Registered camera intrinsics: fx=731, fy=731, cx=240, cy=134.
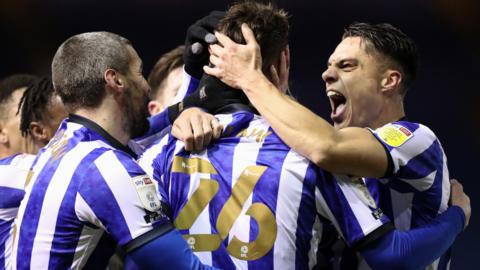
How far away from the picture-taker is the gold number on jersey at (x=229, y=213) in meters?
2.26

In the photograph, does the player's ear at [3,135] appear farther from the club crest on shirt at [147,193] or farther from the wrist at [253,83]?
the wrist at [253,83]

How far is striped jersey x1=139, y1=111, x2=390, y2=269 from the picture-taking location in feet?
7.38

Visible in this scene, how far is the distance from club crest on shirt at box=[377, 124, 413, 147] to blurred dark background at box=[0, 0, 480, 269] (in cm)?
345

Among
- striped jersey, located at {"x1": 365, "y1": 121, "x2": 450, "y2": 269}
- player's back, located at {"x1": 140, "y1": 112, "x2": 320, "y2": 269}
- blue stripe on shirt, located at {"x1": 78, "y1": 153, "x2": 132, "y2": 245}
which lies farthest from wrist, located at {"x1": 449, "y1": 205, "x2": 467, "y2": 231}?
blue stripe on shirt, located at {"x1": 78, "y1": 153, "x2": 132, "y2": 245}

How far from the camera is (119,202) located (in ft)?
7.31

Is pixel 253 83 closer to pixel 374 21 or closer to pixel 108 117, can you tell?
pixel 108 117

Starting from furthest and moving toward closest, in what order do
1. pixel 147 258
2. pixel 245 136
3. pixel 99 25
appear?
1. pixel 99 25
2. pixel 245 136
3. pixel 147 258

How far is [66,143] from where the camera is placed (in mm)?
2402

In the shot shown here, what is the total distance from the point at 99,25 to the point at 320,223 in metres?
4.49

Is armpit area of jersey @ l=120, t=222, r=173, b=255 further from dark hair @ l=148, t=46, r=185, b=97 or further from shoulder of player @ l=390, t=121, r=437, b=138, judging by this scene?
dark hair @ l=148, t=46, r=185, b=97

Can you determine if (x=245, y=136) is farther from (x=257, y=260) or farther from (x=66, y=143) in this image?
(x=66, y=143)

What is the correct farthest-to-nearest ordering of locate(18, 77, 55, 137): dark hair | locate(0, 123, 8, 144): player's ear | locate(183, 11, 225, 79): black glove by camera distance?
locate(0, 123, 8, 144): player's ear < locate(18, 77, 55, 137): dark hair < locate(183, 11, 225, 79): black glove

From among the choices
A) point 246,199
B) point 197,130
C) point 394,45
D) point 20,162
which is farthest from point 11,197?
point 394,45

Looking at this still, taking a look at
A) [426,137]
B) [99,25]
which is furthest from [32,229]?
[99,25]
